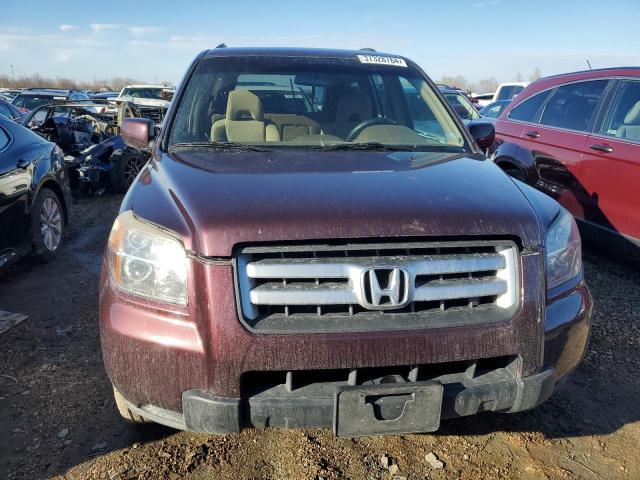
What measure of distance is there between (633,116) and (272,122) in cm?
325

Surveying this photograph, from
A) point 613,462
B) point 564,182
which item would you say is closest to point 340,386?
point 613,462

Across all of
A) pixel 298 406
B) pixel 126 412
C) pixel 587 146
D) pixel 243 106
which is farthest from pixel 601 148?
pixel 126 412

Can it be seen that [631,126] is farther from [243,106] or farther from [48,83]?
[48,83]

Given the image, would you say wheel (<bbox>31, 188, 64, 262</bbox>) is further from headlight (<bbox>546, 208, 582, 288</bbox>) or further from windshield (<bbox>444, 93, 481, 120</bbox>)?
windshield (<bbox>444, 93, 481, 120</bbox>)

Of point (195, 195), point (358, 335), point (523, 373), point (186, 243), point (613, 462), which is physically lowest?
point (613, 462)

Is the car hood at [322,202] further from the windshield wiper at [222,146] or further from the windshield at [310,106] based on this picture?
the windshield at [310,106]

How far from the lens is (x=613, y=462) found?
2.45 metres

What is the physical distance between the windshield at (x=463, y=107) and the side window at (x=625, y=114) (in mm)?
6581

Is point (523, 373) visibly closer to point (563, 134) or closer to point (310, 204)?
point (310, 204)

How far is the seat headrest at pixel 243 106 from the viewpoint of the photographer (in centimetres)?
316

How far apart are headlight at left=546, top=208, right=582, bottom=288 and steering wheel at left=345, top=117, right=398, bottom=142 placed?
1.26 metres

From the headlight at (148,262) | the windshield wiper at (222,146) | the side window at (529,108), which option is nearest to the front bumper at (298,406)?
the headlight at (148,262)

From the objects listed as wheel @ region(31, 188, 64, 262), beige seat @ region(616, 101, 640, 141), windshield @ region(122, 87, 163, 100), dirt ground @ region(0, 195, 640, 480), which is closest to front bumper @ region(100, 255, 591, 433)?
dirt ground @ region(0, 195, 640, 480)

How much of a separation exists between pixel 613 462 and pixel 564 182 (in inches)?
124
